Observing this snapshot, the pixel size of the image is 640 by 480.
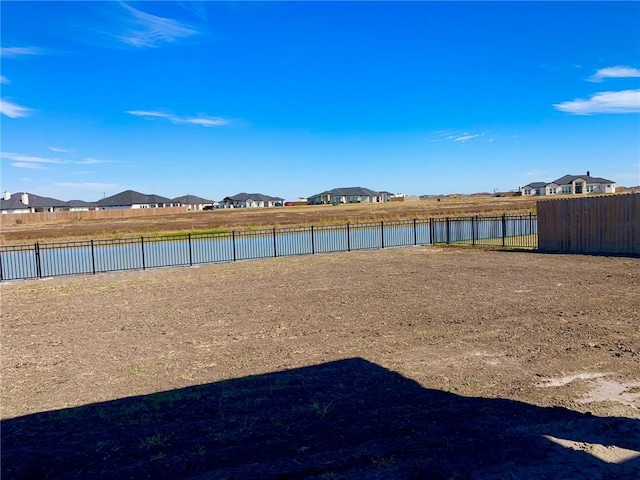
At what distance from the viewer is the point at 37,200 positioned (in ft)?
304

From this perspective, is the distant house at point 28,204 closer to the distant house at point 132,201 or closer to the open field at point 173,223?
the distant house at point 132,201

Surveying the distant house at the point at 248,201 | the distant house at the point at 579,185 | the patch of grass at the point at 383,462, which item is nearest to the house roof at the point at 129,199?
the distant house at the point at 248,201

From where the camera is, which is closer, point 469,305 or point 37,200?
point 469,305

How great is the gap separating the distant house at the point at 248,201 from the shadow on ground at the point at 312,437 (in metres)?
119

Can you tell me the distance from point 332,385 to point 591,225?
16.4 metres

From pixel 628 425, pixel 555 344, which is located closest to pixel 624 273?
pixel 555 344

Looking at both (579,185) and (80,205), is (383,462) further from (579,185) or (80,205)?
(80,205)

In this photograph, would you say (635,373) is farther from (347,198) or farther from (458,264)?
(347,198)

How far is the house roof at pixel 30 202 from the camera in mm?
85375

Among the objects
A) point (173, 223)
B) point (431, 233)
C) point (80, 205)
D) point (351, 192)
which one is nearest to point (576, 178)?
Answer: point (351, 192)

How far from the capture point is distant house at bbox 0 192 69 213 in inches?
3354

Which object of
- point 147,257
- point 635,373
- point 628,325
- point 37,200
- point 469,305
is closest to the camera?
point 635,373

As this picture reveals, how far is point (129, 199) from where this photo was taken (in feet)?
330

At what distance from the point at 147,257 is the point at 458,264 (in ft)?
51.6
